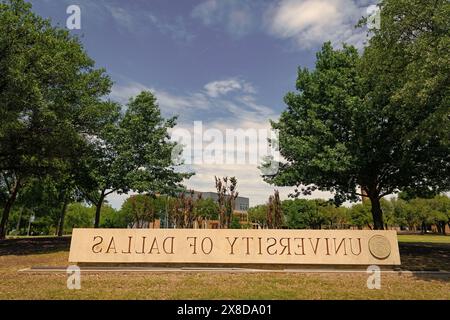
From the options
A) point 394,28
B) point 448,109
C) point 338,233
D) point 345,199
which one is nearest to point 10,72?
point 338,233

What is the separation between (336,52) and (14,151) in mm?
22327

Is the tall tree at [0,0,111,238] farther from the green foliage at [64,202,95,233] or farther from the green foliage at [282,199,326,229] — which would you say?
the green foliage at [282,199,326,229]

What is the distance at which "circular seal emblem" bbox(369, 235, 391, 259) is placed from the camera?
12203 mm

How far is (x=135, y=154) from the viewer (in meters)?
27.2

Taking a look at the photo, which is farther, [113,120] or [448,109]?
[113,120]

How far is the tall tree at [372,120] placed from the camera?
1373 cm

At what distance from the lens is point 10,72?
16375 mm

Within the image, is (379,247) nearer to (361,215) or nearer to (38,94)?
(38,94)

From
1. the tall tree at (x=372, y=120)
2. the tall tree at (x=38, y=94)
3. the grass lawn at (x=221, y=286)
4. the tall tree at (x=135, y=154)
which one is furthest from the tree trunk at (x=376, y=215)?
the tall tree at (x=38, y=94)

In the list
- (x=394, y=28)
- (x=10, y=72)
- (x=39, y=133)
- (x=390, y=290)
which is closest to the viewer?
(x=390, y=290)

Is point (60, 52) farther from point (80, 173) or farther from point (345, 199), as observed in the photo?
point (345, 199)

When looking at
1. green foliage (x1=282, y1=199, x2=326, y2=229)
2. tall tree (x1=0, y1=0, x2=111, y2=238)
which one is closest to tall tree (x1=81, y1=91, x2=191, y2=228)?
tall tree (x1=0, y1=0, x2=111, y2=238)

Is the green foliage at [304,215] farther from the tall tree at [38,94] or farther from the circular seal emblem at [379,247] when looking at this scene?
the circular seal emblem at [379,247]

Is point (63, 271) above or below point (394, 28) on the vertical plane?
below
